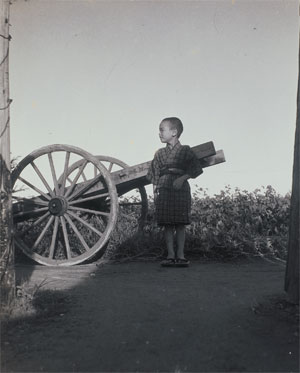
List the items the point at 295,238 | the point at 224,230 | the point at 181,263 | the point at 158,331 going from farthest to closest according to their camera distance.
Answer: the point at 224,230 < the point at 181,263 < the point at 295,238 < the point at 158,331

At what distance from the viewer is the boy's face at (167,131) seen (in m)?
4.62

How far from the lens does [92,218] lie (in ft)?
18.9

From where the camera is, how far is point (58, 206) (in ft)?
15.8

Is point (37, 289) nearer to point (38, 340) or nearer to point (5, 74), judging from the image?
point (38, 340)

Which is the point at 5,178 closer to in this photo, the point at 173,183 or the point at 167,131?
the point at 173,183

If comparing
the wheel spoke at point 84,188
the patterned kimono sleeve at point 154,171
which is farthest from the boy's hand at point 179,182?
the wheel spoke at point 84,188

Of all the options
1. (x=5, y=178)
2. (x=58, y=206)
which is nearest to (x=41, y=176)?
(x=58, y=206)

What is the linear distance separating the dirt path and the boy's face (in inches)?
67.4

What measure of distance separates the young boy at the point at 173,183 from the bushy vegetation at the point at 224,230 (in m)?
0.68

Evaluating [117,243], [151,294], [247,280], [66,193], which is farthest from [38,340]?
[117,243]

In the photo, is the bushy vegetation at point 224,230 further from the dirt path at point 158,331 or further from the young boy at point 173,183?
the dirt path at point 158,331

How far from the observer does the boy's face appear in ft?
15.2

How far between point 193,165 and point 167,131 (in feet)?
1.54

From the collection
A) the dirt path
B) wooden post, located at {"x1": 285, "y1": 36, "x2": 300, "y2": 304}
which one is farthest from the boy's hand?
wooden post, located at {"x1": 285, "y1": 36, "x2": 300, "y2": 304}
